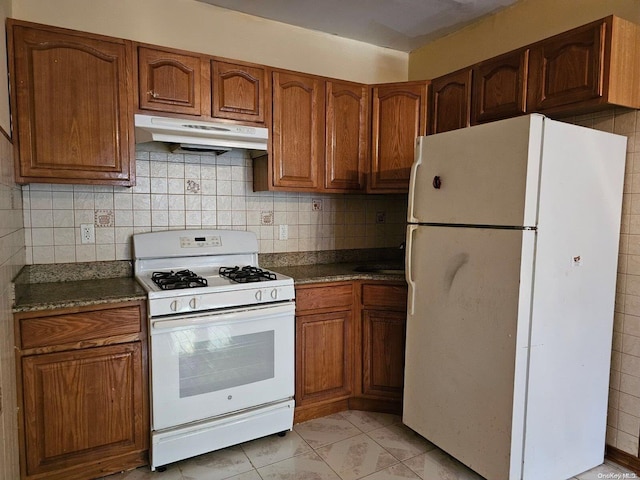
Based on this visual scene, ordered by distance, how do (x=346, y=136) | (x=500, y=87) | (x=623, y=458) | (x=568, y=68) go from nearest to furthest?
1. (x=568, y=68)
2. (x=623, y=458)
3. (x=500, y=87)
4. (x=346, y=136)

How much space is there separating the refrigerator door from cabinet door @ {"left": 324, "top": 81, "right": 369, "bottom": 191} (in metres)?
0.67

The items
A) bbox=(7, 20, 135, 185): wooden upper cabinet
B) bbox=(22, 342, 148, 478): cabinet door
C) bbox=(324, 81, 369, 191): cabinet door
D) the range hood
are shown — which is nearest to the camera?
bbox=(22, 342, 148, 478): cabinet door

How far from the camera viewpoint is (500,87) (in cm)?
231

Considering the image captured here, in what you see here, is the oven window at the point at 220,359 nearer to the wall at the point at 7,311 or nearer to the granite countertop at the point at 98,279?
the granite countertop at the point at 98,279

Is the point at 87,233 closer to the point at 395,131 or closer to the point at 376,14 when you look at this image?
the point at 395,131

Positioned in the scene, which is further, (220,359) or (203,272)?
(203,272)

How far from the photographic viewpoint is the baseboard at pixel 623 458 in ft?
6.66

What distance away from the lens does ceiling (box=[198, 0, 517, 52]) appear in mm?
2525

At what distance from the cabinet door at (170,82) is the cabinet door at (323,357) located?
4.50 ft

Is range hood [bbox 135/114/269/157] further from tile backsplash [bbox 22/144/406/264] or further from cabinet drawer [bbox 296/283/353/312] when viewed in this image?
cabinet drawer [bbox 296/283/353/312]

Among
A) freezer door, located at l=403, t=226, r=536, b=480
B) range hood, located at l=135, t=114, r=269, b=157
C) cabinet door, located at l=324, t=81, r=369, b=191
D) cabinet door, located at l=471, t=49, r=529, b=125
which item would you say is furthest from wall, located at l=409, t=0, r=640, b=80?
range hood, located at l=135, t=114, r=269, b=157

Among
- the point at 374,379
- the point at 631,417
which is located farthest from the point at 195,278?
the point at 631,417

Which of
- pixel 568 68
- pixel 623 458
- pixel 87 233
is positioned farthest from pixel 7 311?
pixel 623 458

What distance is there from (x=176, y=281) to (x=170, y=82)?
1071 mm
